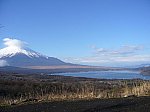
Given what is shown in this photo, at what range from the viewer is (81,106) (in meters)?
12.2

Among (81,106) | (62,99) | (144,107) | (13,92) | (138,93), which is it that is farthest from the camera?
(13,92)

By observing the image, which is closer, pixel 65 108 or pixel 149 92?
pixel 65 108

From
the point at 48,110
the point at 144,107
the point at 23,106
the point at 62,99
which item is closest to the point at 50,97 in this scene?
the point at 62,99

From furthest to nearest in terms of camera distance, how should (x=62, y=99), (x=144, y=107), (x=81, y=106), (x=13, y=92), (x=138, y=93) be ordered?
1. (x=13, y=92)
2. (x=138, y=93)
3. (x=62, y=99)
4. (x=81, y=106)
5. (x=144, y=107)

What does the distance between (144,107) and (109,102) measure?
1.91 metres

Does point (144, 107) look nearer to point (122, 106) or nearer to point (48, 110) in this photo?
point (122, 106)

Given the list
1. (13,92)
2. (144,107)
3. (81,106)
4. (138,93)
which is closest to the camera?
(144,107)

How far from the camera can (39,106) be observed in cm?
1246

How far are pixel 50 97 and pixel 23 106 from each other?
2683 mm

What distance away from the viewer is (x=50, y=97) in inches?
602

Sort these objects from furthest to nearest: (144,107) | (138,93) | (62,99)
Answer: (138,93) → (62,99) → (144,107)

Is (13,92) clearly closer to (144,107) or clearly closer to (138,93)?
(138,93)

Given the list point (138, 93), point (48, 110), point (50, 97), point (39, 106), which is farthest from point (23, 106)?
point (138, 93)

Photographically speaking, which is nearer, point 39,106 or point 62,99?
point 39,106
